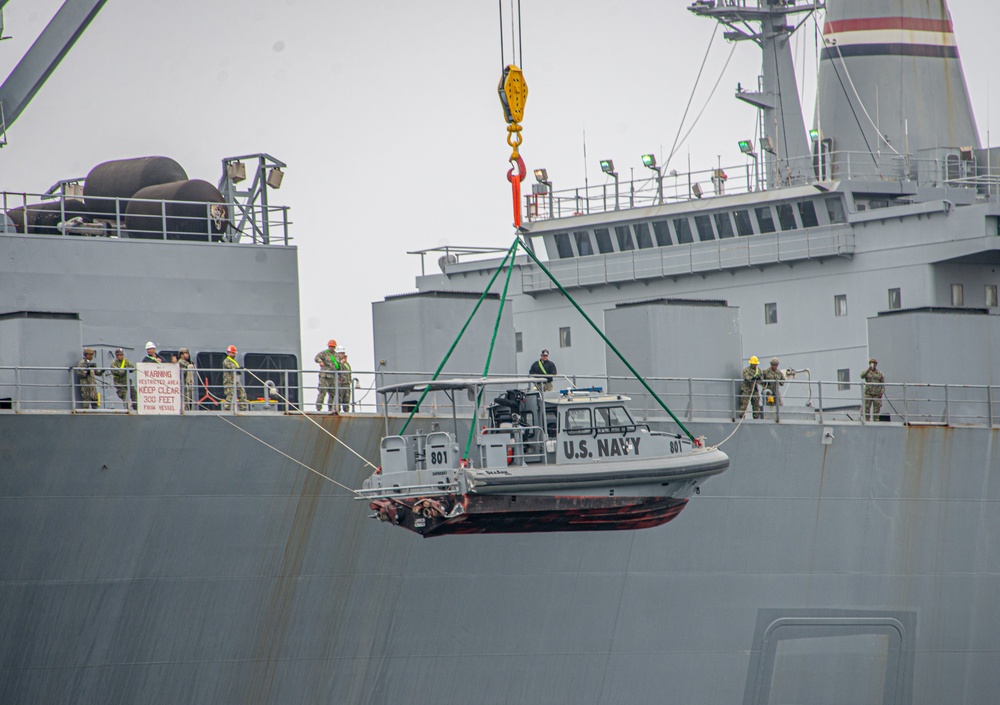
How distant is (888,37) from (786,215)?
5.61m

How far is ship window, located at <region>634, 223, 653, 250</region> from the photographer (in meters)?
30.1

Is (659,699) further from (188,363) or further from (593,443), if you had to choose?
(188,363)

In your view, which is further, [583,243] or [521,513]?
[583,243]

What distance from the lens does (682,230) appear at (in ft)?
97.1

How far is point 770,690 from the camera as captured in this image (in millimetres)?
20578

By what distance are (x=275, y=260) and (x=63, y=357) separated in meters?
4.16

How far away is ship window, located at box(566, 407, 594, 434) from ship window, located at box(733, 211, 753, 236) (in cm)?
1371

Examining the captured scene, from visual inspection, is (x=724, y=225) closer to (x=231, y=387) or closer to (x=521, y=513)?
(x=231, y=387)

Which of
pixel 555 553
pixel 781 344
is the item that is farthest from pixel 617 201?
pixel 555 553

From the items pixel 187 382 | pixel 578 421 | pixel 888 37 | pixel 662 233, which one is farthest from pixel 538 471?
pixel 888 37

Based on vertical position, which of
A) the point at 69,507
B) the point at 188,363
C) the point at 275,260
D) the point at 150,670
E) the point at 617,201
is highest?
the point at 617,201

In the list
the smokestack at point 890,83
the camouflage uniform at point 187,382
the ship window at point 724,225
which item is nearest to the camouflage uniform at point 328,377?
the camouflage uniform at point 187,382

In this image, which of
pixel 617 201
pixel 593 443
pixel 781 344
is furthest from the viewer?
pixel 617 201

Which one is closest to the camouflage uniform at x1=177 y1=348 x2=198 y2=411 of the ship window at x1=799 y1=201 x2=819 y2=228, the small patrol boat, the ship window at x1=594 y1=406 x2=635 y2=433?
the small patrol boat
